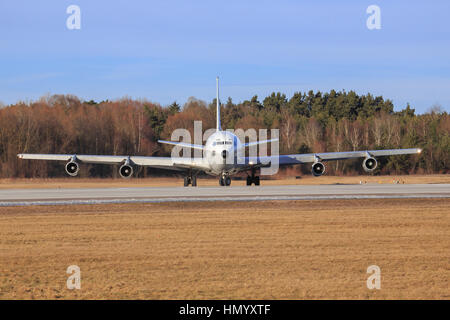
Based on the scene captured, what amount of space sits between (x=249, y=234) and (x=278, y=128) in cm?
9578

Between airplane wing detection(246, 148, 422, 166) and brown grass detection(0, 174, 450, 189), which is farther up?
airplane wing detection(246, 148, 422, 166)

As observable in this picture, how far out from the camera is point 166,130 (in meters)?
106

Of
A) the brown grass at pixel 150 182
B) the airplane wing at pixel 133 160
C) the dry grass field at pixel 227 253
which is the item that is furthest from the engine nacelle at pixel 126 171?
the dry grass field at pixel 227 253

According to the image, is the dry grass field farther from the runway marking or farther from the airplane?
the airplane

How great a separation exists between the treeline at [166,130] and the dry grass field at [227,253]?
178 feet

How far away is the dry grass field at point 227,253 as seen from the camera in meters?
12.2

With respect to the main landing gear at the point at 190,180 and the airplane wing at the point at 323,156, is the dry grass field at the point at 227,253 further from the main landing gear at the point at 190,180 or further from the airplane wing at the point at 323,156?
the main landing gear at the point at 190,180

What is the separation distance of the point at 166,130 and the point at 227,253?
90.4m

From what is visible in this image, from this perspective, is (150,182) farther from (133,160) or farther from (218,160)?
(218,160)

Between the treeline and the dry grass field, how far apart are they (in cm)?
5417

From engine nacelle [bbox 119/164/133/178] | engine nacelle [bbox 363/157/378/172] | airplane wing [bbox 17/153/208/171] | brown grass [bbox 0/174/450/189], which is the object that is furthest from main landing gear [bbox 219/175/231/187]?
engine nacelle [bbox 363/157/378/172]

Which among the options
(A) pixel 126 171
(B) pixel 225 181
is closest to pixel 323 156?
(B) pixel 225 181

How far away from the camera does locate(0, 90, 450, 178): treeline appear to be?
84000 mm
